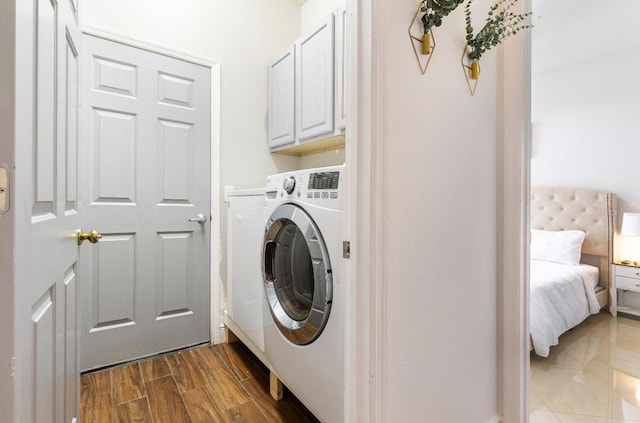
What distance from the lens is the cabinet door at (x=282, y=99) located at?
212 cm

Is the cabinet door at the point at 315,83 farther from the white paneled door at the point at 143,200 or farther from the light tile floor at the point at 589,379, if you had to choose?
the light tile floor at the point at 589,379

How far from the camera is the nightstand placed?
267 centimetres

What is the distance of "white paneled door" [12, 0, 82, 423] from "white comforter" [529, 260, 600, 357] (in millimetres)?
2316

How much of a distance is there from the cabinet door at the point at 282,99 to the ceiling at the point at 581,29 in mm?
1879

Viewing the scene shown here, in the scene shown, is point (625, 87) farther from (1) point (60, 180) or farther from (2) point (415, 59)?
(1) point (60, 180)

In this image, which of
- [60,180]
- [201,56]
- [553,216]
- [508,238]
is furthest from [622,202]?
[60,180]

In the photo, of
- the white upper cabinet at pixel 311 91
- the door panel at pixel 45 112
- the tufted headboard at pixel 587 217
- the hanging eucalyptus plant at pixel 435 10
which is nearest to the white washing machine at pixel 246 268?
the white upper cabinet at pixel 311 91

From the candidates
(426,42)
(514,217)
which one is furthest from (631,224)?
(426,42)

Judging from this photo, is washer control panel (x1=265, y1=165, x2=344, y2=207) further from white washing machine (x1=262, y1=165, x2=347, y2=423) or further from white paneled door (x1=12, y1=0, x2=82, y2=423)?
white paneled door (x1=12, y1=0, x2=82, y2=423)

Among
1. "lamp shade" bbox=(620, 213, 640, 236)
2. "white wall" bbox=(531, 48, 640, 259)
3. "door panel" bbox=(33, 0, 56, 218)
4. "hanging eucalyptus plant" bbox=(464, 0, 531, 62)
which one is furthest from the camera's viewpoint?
"white wall" bbox=(531, 48, 640, 259)

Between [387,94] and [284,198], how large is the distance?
2.14 feet

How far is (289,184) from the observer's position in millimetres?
1286

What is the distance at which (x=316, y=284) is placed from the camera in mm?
1147

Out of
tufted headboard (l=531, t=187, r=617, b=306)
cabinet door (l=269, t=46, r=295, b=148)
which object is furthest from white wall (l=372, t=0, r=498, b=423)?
tufted headboard (l=531, t=187, r=617, b=306)
